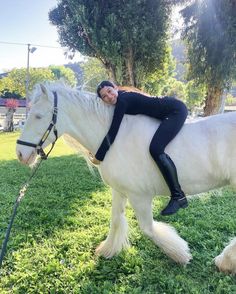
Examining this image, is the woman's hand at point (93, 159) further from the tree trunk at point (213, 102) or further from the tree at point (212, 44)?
the tree trunk at point (213, 102)

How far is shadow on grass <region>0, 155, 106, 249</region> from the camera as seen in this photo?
439 cm

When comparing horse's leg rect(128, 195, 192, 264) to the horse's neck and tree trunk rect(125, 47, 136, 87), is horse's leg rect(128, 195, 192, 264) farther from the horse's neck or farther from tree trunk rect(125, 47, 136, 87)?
tree trunk rect(125, 47, 136, 87)

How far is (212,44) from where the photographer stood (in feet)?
36.0

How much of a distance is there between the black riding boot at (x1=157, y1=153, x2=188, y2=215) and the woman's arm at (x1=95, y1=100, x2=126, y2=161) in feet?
1.67

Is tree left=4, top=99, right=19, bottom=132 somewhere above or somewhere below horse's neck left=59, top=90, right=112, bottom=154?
below

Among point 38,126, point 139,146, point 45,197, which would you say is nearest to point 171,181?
point 139,146

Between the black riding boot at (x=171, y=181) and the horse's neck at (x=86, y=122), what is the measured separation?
26.3 inches

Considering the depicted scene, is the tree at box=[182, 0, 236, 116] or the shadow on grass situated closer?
the shadow on grass

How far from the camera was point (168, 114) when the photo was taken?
10.2 ft

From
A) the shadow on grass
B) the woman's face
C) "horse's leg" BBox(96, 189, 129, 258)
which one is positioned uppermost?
the woman's face

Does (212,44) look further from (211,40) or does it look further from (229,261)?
(229,261)

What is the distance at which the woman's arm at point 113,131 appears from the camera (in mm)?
2988

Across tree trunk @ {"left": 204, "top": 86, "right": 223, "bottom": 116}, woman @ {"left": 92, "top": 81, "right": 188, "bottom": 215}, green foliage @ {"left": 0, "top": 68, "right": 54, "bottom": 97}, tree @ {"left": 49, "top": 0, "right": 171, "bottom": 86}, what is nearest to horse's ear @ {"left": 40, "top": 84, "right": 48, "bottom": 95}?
woman @ {"left": 92, "top": 81, "right": 188, "bottom": 215}

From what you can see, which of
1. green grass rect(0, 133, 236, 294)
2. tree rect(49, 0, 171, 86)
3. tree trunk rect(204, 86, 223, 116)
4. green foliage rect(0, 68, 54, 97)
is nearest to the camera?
green grass rect(0, 133, 236, 294)
